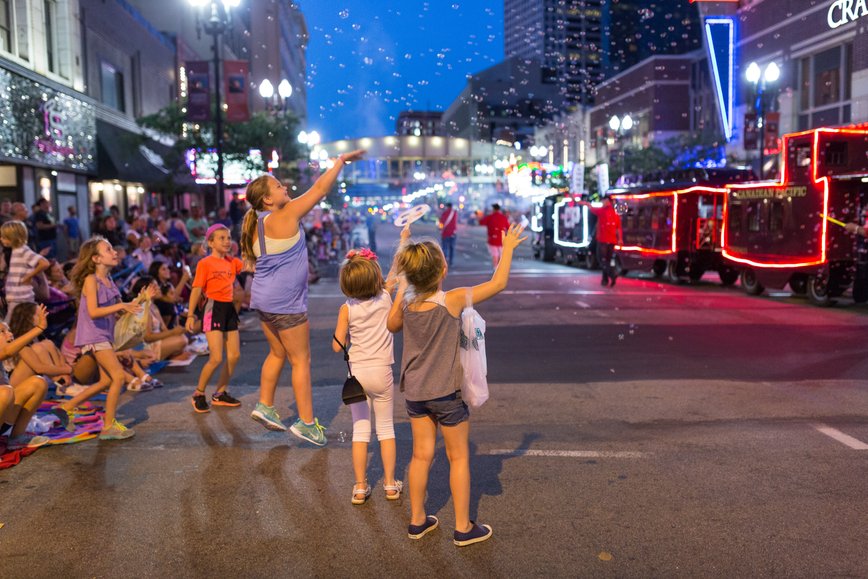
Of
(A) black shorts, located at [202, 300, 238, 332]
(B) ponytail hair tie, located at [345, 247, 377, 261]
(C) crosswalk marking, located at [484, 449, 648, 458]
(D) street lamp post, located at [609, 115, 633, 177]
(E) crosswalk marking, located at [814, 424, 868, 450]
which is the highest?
(D) street lamp post, located at [609, 115, 633, 177]

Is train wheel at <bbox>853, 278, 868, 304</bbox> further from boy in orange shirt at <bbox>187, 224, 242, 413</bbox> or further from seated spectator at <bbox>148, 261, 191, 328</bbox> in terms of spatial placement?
boy in orange shirt at <bbox>187, 224, 242, 413</bbox>

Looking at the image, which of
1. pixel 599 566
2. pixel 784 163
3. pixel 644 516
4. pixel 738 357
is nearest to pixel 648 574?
pixel 599 566

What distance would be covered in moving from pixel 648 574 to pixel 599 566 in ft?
0.75

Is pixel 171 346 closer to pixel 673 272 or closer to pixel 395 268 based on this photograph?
pixel 395 268

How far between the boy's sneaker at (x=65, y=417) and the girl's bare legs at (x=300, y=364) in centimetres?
196

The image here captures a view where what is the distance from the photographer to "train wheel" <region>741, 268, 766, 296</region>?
17.3 metres

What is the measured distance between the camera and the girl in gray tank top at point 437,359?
4.22m

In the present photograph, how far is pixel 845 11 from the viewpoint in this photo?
30.0 meters

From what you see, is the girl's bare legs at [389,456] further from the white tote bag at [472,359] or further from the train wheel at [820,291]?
the train wheel at [820,291]

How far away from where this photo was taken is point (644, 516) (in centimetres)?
463

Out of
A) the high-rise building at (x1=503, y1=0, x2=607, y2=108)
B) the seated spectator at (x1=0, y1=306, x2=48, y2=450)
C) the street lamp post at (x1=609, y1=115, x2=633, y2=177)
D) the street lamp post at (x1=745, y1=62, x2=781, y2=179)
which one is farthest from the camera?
the high-rise building at (x1=503, y1=0, x2=607, y2=108)

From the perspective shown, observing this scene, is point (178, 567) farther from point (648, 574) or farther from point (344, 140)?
point (344, 140)

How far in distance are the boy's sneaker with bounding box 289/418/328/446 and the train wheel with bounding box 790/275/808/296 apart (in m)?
12.8

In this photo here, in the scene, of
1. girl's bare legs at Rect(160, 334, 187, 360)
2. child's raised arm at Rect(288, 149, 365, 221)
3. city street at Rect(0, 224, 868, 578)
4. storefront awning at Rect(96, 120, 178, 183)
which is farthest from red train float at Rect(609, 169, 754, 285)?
storefront awning at Rect(96, 120, 178, 183)
